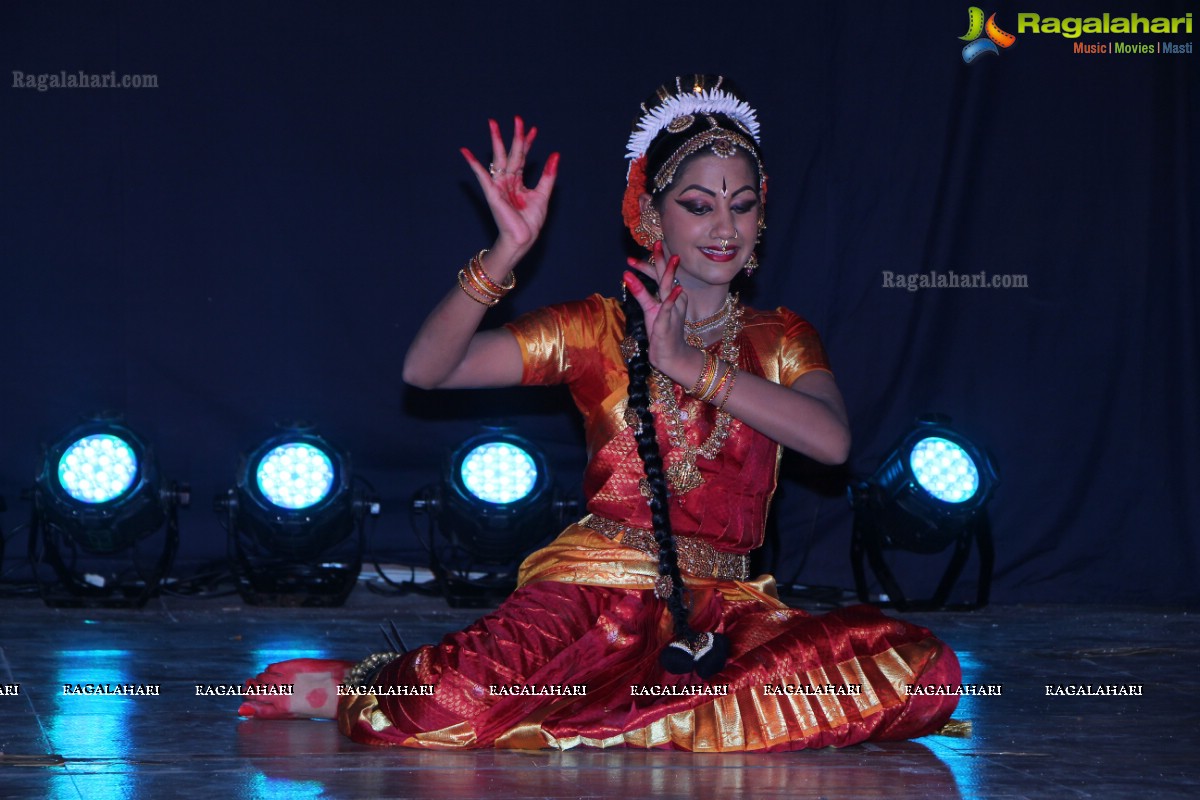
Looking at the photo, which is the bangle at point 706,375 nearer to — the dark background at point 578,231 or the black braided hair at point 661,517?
the black braided hair at point 661,517

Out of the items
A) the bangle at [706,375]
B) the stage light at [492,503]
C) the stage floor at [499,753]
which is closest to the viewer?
the stage floor at [499,753]

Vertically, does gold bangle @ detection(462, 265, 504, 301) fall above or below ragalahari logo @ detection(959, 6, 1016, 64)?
below

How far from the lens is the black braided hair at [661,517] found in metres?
2.57

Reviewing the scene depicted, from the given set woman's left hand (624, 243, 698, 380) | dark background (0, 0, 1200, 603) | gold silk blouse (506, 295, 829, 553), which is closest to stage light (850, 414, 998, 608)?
dark background (0, 0, 1200, 603)

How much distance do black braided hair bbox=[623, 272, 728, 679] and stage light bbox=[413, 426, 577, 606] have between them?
1.73 metres

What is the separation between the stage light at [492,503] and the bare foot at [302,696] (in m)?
1.69

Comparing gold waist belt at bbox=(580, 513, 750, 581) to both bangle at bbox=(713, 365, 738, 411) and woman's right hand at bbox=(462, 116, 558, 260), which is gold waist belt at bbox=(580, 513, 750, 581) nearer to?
bangle at bbox=(713, 365, 738, 411)

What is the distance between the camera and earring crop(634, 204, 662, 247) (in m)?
2.90

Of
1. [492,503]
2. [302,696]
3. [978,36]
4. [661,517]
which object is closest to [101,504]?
[492,503]

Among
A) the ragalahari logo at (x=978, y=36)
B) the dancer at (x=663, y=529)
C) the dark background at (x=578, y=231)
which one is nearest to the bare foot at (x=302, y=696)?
the dancer at (x=663, y=529)

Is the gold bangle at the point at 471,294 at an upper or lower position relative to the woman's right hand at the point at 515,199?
lower

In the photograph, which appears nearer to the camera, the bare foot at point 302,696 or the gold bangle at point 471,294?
the gold bangle at point 471,294

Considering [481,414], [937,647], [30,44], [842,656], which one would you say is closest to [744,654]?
[842,656]

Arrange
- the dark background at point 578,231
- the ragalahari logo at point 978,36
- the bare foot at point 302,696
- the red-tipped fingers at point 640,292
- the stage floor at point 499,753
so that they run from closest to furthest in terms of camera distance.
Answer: the stage floor at point 499,753 → the red-tipped fingers at point 640,292 → the bare foot at point 302,696 → the dark background at point 578,231 → the ragalahari logo at point 978,36
